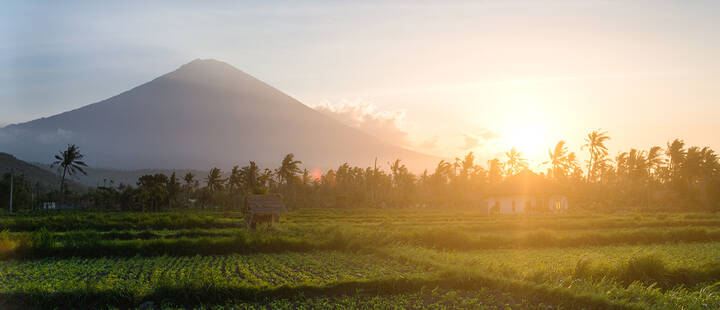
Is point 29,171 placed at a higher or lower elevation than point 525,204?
higher

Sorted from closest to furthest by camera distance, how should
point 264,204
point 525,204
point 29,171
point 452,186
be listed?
point 264,204, point 525,204, point 452,186, point 29,171

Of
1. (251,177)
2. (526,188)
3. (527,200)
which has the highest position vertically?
(251,177)

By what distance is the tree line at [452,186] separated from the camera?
189 feet

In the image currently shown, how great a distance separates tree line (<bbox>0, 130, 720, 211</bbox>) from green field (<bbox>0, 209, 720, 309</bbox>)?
2509 centimetres

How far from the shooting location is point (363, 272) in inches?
549

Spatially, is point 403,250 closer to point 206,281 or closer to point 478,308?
point 478,308

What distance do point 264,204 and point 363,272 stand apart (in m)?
17.4

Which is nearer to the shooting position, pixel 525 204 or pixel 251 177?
pixel 525 204

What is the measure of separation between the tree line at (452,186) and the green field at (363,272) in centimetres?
2509

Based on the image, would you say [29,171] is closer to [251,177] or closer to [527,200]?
[251,177]

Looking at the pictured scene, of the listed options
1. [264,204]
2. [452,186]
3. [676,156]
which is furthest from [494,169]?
[264,204]

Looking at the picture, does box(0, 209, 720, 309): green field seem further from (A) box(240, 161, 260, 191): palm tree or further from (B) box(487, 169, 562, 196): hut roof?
(A) box(240, 161, 260, 191): palm tree

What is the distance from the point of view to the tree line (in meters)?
57.7

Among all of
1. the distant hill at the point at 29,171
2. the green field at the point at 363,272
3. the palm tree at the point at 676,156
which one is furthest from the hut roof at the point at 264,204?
the distant hill at the point at 29,171
